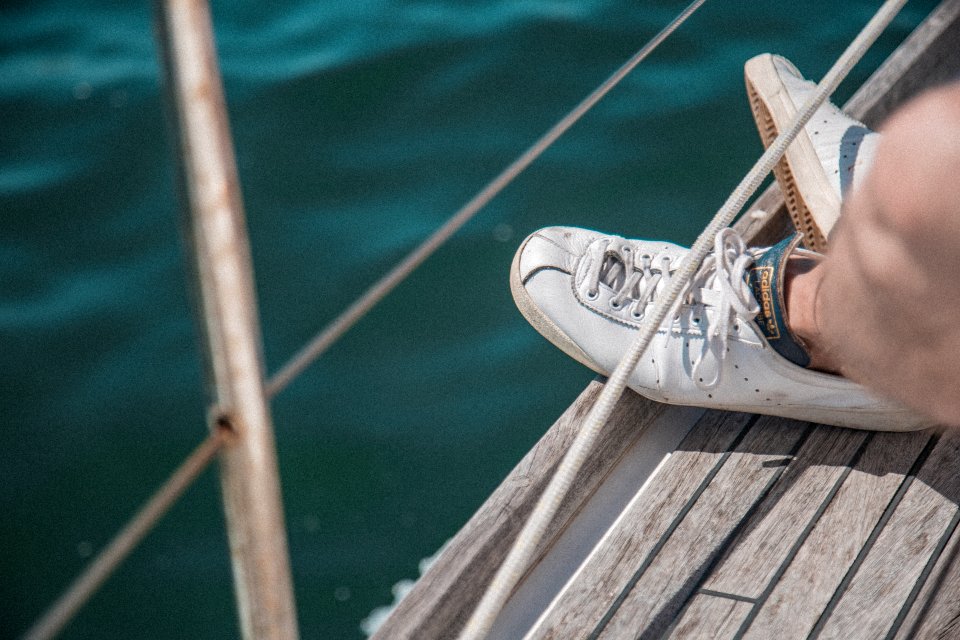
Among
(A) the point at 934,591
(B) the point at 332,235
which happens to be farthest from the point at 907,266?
(B) the point at 332,235

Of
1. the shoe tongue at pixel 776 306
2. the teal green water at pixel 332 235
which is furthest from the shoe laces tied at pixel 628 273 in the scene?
the teal green water at pixel 332 235

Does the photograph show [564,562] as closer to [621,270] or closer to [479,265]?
[621,270]

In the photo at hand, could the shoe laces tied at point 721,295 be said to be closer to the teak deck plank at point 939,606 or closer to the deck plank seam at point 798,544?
the deck plank seam at point 798,544

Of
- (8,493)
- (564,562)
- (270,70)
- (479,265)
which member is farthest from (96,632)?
(270,70)

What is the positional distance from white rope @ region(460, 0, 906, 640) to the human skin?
0.11 metres

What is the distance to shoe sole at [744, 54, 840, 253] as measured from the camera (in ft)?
3.96

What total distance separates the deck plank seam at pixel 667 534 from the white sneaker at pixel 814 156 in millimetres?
309

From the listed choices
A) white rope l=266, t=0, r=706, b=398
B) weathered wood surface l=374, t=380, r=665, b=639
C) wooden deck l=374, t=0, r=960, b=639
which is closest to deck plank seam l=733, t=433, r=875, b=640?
wooden deck l=374, t=0, r=960, b=639

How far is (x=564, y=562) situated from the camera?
38.9 inches

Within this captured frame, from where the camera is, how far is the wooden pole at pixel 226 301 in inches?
15.9

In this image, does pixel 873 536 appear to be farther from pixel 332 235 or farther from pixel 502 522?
pixel 332 235

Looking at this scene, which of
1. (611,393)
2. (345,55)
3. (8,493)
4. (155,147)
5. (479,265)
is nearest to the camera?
(611,393)

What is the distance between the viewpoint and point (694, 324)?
3.40ft

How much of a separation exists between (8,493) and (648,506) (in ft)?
3.80
